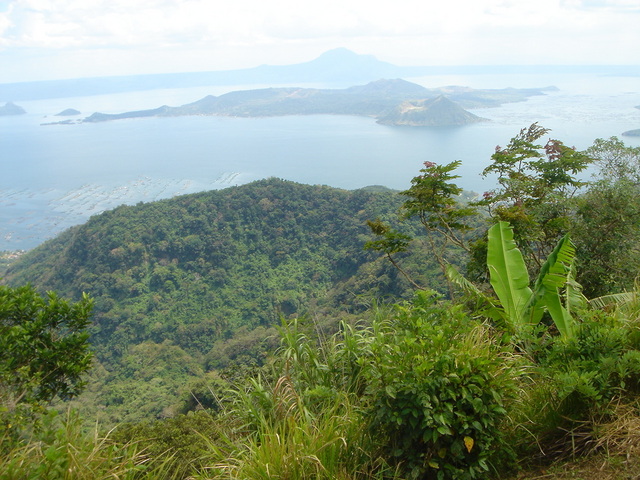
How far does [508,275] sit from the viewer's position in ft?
10.4

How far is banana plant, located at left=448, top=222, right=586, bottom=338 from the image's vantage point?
9.23 ft

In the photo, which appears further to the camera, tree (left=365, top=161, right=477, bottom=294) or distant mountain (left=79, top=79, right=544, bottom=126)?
distant mountain (left=79, top=79, right=544, bottom=126)

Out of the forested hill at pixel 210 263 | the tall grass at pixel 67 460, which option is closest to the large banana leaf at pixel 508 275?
the tall grass at pixel 67 460

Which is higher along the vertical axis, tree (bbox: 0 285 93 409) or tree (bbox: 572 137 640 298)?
tree (bbox: 572 137 640 298)

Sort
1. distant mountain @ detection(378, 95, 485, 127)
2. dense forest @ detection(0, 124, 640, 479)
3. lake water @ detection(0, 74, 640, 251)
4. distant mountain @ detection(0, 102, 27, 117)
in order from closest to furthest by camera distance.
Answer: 1. dense forest @ detection(0, 124, 640, 479)
2. lake water @ detection(0, 74, 640, 251)
3. distant mountain @ detection(378, 95, 485, 127)
4. distant mountain @ detection(0, 102, 27, 117)

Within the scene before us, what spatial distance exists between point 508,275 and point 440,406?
175 cm

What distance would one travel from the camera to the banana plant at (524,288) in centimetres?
281


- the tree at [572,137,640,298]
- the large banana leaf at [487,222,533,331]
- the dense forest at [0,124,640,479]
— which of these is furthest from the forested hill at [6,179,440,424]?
the large banana leaf at [487,222,533,331]

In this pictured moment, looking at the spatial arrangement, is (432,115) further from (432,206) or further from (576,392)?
(576,392)

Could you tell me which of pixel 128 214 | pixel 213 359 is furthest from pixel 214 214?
pixel 213 359

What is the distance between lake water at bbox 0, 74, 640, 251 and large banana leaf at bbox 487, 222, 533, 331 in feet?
127

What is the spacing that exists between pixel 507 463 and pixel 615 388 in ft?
1.74

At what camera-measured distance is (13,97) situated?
640ft

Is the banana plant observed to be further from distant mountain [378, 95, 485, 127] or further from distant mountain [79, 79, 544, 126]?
distant mountain [79, 79, 544, 126]
